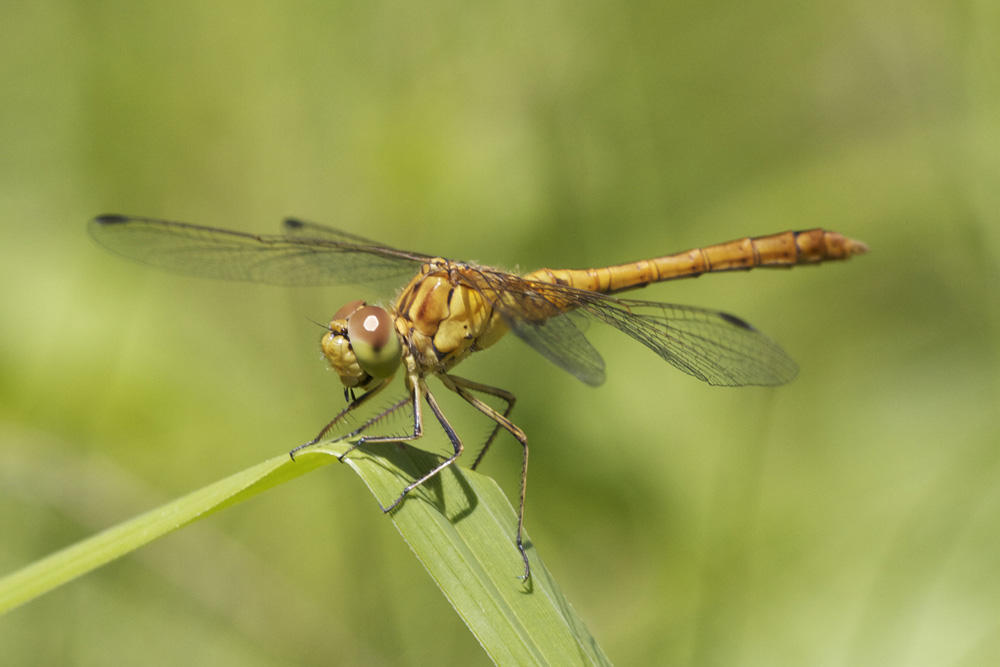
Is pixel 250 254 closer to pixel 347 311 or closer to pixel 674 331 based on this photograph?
pixel 347 311

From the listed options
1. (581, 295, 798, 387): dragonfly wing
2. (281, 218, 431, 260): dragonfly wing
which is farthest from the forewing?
(281, 218, 431, 260): dragonfly wing

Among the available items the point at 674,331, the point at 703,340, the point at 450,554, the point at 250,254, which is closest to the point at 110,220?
the point at 250,254

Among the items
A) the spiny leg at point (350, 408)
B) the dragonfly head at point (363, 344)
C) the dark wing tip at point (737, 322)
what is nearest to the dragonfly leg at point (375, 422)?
the spiny leg at point (350, 408)

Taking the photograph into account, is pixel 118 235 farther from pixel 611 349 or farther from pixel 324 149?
pixel 611 349

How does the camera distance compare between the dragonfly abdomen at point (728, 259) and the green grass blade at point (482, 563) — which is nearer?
the green grass blade at point (482, 563)

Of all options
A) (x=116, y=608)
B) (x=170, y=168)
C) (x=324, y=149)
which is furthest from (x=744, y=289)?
(x=170, y=168)

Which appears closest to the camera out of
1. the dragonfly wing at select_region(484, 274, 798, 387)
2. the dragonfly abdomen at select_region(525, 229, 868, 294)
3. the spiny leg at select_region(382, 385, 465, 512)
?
the spiny leg at select_region(382, 385, 465, 512)

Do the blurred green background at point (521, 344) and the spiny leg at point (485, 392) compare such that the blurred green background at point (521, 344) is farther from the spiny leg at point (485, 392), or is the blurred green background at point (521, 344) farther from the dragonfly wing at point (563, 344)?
the dragonfly wing at point (563, 344)

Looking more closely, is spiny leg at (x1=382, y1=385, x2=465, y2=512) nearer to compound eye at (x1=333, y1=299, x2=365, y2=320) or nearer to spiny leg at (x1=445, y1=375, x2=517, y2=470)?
spiny leg at (x1=445, y1=375, x2=517, y2=470)
